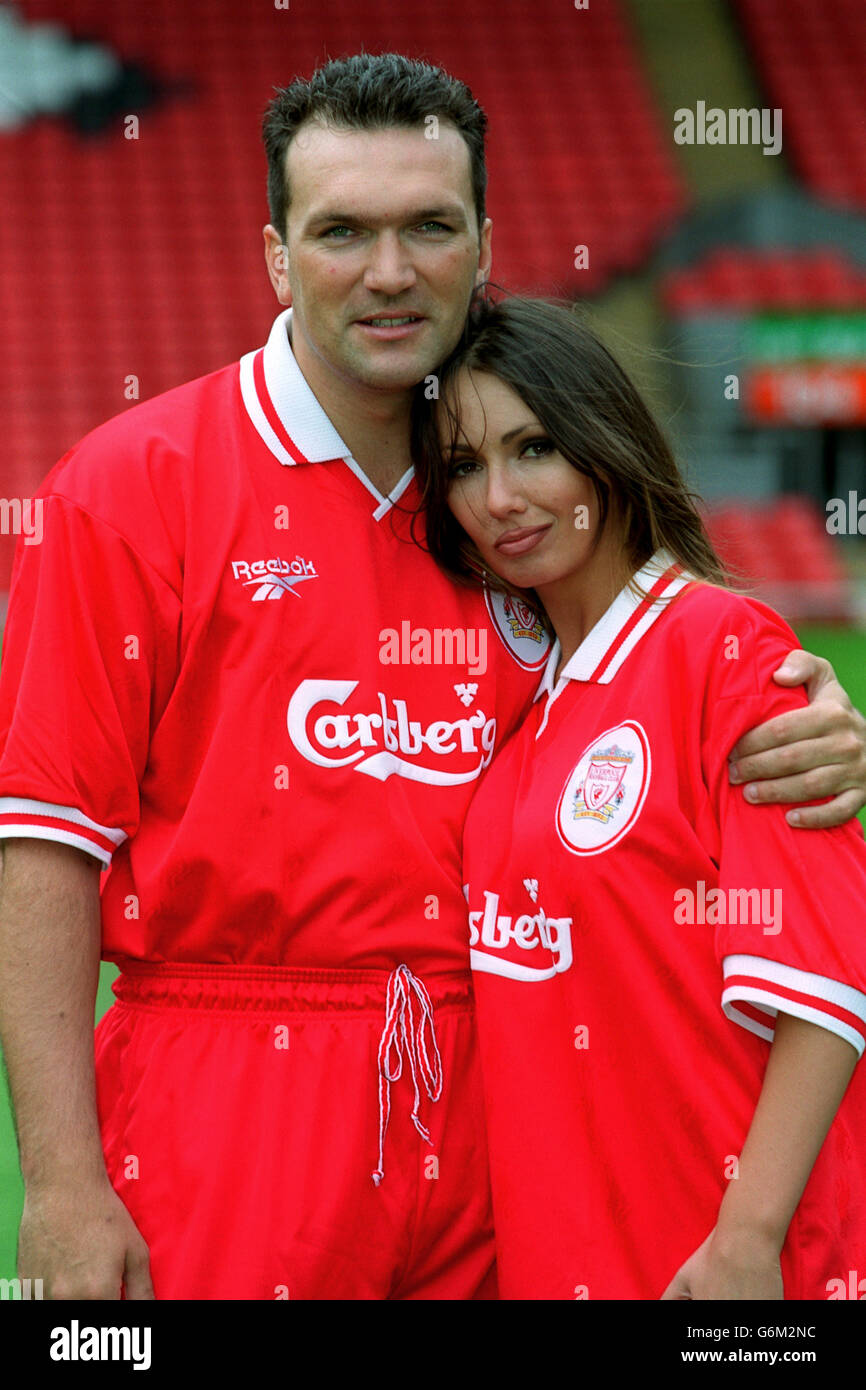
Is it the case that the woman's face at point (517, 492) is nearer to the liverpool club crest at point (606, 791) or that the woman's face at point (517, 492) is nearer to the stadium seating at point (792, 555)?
the liverpool club crest at point (606, 791)

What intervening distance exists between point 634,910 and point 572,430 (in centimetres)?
61

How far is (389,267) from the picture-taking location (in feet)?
6.32

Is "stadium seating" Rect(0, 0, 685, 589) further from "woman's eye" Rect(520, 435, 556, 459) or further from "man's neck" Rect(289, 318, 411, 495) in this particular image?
"woman's eye" Rect(520, 435, 556, 459)

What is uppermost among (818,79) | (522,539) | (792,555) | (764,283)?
(818,79)

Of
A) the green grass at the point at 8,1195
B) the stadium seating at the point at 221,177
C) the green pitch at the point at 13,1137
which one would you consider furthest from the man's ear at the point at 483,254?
the stadium seating at the point at 221,177

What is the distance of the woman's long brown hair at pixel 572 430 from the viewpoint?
1.98 m

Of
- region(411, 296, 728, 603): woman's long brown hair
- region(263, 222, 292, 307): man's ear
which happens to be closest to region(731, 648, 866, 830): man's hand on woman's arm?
region(411, 296, 728, 603): woman's long brown hair

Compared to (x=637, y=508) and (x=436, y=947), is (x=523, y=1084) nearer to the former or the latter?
(x=436, y=947)

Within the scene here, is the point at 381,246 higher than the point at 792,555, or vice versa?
the point at 792,555

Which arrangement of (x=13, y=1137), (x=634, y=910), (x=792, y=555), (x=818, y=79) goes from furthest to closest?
(x=818, y=79), (x=792, y=555), (x=13, y=1137), (x=634, y=910)

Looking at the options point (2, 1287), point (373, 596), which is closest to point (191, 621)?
point (373, 596)

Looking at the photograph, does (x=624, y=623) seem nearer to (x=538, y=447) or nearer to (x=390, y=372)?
(x=538, y=447)

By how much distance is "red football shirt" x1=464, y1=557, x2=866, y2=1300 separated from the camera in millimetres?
1811
